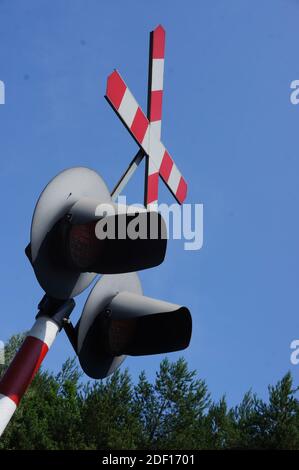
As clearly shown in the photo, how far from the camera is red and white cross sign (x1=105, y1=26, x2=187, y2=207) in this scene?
11.5 feet

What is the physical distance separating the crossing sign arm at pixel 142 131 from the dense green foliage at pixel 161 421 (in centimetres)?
2123

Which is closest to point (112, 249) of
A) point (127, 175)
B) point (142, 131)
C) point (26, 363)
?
point (26, 363)

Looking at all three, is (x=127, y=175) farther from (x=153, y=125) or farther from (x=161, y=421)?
(x=161, y=421)

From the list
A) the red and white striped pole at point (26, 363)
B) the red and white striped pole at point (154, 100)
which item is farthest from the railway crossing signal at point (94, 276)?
the red and white striped pole at point (154, 100)

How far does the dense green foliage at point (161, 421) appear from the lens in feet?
80.6

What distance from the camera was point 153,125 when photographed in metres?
3.77

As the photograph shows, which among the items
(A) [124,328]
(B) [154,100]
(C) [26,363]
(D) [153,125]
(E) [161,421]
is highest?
(E) [161,421]

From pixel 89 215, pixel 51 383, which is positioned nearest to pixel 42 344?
pixel 89 215

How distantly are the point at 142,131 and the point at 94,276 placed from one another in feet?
3.22

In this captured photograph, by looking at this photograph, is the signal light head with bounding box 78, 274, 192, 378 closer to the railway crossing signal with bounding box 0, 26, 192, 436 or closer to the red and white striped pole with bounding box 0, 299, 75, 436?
the railway crossing signal with bounding box 0, 26, 192, 436

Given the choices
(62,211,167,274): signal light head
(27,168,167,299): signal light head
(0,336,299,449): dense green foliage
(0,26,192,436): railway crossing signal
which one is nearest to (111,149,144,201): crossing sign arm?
(0,26,192,436): railway crossing signal

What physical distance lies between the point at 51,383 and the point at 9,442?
5544 mm

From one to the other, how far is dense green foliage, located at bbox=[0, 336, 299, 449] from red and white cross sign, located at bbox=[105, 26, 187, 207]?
70.4 ft
